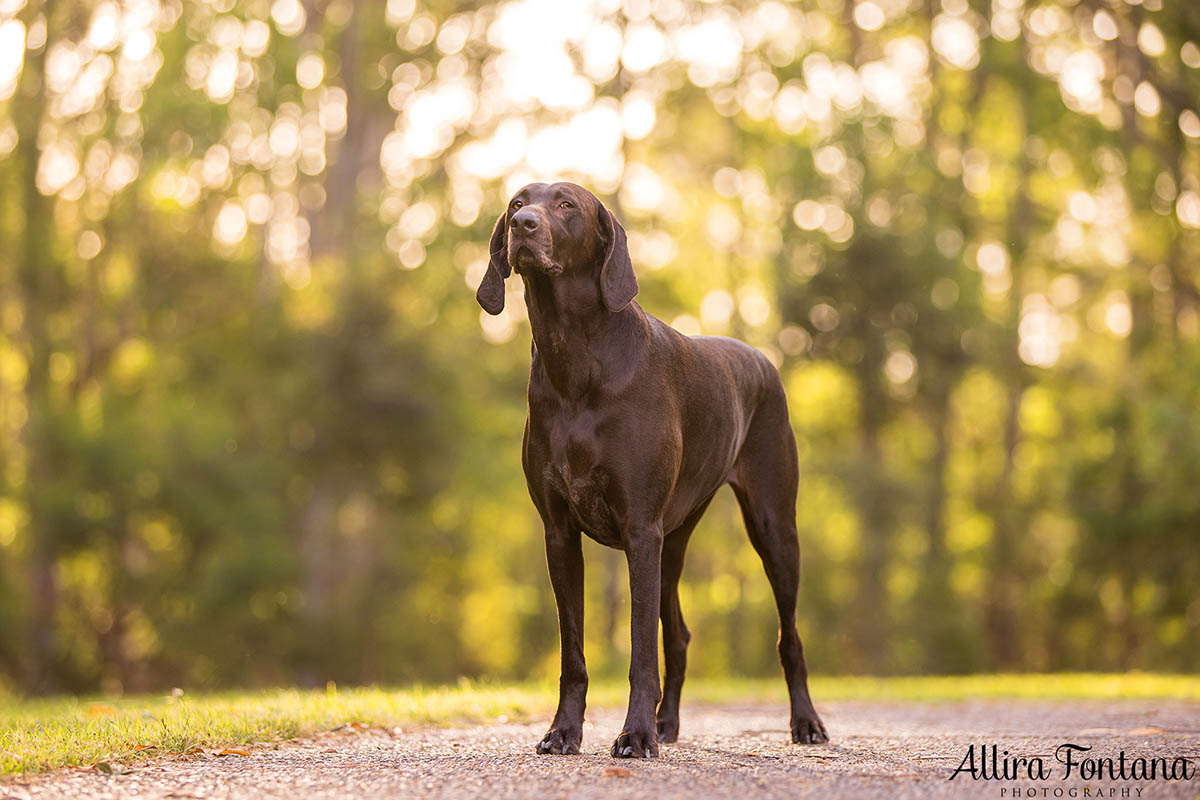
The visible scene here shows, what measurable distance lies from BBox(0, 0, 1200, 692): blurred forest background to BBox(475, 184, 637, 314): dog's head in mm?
18076

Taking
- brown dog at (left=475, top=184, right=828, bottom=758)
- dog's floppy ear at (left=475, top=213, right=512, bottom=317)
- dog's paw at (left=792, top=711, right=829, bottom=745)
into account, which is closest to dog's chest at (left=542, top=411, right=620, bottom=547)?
brown dog at (left=475, top=184, right=828, bottom=758)

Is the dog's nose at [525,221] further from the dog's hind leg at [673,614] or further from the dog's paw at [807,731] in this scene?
the dog's paw at [807,731]

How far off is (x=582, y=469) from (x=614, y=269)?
0.95m

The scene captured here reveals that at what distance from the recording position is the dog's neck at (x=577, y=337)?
250 inches

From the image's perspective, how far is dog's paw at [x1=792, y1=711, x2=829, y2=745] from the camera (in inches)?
279

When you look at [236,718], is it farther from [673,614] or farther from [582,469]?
[582,469]

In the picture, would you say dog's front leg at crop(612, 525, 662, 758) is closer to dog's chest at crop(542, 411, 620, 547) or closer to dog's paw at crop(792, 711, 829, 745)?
dog's chest at crop(542, 411, 620, 547)

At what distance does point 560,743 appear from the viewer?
6.20m

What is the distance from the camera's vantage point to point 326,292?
26266 millimetres

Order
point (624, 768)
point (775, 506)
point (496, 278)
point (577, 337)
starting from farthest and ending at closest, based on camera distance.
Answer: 1. point (775, 506)
2. point (496, 278)
3. point (577, 337)
4. point (624, 768)

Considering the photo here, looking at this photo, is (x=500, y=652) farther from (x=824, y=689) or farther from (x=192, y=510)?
(x=824, y=689)

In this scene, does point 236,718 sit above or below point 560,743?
below

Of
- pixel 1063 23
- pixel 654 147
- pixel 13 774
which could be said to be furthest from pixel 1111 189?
pixel 13 774

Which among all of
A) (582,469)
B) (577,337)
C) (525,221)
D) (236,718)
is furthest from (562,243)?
(236,718)
